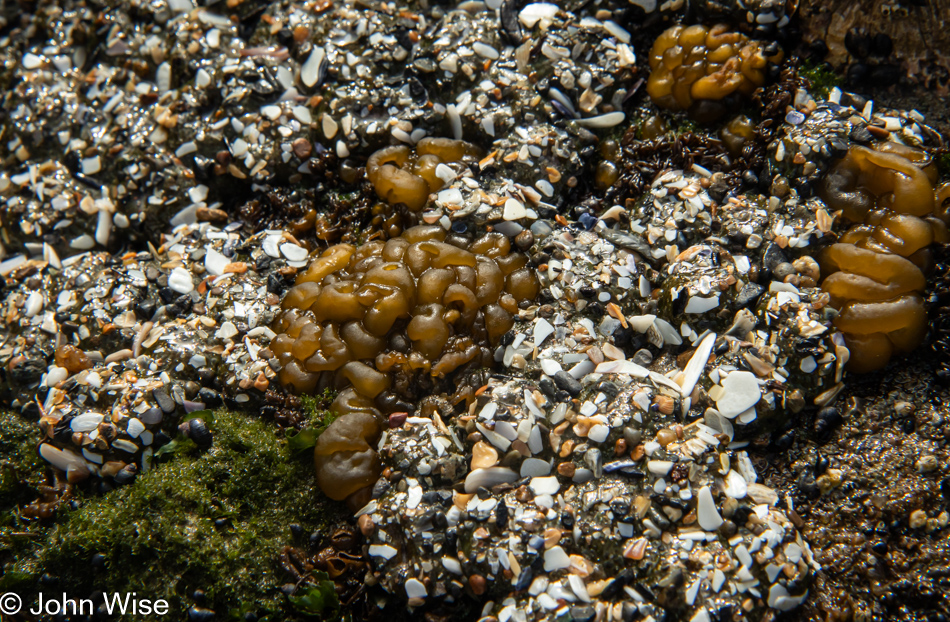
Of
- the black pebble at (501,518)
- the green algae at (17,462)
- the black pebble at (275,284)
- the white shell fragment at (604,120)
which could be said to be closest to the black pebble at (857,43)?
the white shell fragment at (604,120)

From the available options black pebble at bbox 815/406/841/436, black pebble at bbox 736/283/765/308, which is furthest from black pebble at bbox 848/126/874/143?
black pebble at bbox 815/406/841/436

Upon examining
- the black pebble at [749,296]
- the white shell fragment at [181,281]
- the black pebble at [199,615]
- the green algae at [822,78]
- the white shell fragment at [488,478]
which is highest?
the green algae at [822,78]

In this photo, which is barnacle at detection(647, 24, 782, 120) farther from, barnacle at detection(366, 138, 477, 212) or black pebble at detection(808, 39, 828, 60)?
barnacle at detection(366, 138, 477, 212)

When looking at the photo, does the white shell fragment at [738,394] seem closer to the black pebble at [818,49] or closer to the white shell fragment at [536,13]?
the black pebble at [818,49]

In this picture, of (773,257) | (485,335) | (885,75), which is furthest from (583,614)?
(885,75)

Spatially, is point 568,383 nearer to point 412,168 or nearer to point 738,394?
point 738,394

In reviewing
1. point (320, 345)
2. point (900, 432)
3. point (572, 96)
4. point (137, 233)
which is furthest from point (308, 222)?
point (900, 432)
